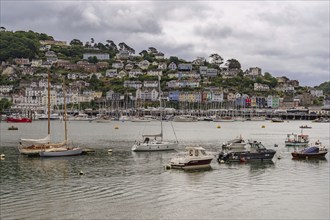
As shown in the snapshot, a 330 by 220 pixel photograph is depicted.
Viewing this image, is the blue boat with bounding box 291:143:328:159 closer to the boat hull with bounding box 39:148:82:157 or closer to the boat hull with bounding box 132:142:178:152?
the boat hull with bounding box 132:142:178:152

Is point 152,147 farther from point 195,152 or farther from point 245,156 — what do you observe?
point 195,152

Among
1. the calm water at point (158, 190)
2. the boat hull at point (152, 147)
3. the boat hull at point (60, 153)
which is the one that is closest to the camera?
the calm water at point (158, 190)

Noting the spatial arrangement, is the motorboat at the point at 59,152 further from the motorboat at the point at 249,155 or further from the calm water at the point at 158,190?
the motorboat at the point at 249,155

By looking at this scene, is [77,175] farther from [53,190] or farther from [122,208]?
[122,208]

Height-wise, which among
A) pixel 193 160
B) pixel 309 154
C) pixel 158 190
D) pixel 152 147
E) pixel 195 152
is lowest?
pixel 158 190

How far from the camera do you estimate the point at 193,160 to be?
44.4 meters

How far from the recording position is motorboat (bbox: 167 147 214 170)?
44.3 meters

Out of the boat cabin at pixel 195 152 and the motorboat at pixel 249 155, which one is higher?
the boat cabin at pixel 195 152

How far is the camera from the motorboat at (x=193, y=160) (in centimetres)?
4428

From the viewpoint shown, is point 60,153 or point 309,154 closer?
point 309,154

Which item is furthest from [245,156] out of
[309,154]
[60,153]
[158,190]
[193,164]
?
[60,153]

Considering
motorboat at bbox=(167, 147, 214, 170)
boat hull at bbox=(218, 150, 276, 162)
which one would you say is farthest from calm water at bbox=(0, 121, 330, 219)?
boat hull at bbox=(218, 150, 276, 162)

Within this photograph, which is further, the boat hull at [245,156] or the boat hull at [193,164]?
the boat hull at [245,156]

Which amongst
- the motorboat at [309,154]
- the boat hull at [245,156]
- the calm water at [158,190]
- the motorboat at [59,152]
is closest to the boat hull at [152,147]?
the motorboat at [59,152]
